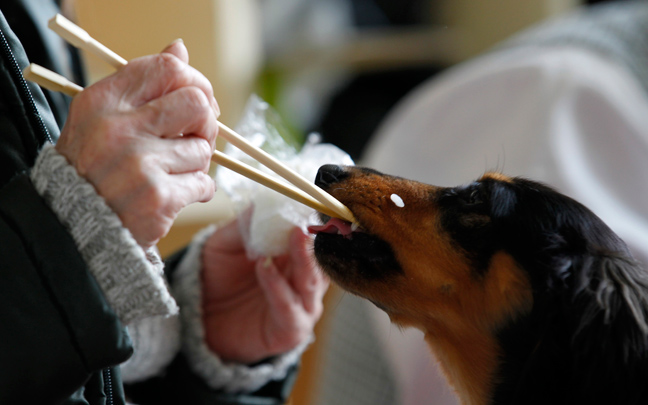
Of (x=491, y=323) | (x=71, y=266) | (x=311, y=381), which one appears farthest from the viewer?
(x=311, y=381)

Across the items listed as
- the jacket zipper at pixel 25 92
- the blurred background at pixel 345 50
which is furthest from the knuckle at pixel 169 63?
the blurred background at pixel 345 50

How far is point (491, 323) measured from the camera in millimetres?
659

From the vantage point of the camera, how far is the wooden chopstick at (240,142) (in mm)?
433

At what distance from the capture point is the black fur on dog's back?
20.8 inches

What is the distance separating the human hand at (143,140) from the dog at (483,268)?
0.23m

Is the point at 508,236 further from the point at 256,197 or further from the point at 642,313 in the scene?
the point at 256,197

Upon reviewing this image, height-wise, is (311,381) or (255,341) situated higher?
(255,341)

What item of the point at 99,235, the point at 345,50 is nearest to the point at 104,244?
the point at 99,235

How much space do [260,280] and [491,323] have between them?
26cm

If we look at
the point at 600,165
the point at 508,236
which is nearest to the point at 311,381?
the point at 600,165

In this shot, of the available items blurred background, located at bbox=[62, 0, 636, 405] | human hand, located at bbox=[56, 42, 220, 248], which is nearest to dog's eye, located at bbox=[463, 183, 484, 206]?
human hand, located at bbox=[56, 42, 220, 248]

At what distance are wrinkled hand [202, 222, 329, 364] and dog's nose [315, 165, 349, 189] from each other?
0.22 ft

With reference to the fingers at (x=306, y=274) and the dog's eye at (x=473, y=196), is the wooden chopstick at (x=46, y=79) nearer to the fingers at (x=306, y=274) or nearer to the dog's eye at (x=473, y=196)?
the fingers at (x=306, y=274)

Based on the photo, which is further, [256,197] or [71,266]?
[256,197]
